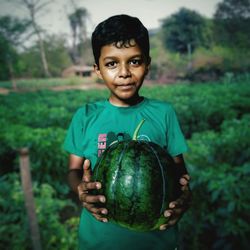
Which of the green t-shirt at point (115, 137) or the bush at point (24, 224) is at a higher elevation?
the green t-shirt at point (115, 137)

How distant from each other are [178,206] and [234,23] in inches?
800

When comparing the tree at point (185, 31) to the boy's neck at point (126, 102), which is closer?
the boy's neck at point (126, 102)

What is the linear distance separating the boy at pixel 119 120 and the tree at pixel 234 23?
60.6ft

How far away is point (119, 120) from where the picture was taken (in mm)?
1966

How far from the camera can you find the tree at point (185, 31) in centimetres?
2304

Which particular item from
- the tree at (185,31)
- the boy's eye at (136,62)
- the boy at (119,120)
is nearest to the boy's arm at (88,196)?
the boy at (119,120)

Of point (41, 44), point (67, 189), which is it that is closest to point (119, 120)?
point (67, 189)

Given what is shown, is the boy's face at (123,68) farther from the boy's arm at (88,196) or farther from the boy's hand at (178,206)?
the boy's hand at (178,206)

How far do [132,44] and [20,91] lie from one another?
12.4 m

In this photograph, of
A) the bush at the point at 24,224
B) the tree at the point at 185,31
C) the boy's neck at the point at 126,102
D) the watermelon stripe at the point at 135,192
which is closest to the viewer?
the watermelon stripe at the point at 135,192

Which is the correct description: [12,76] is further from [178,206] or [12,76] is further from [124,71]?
[178,206]

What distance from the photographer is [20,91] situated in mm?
13281

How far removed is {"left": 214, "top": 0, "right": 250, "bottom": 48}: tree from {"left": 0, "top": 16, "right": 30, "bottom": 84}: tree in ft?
40.3

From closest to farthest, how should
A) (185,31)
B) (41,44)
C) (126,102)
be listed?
(126,102)
(41,44)
(185,31)
